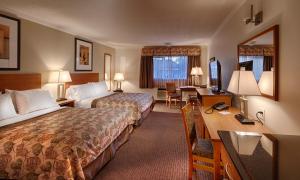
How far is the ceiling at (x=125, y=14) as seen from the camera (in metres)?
3.05

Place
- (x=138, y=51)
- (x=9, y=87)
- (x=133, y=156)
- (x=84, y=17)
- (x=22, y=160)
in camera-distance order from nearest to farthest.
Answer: (x=22, y=160), (x=133, y=156), (x=9, y=87), (x=84, y=17), (x=138, y=51)

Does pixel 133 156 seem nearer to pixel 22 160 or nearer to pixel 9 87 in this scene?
pixel 22 160

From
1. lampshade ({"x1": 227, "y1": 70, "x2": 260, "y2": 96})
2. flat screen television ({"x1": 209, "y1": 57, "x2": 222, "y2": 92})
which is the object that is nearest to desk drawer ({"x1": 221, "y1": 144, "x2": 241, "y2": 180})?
lampshade ({"x1": 227, "y1": 70, "x2": 260, "y2": 96})

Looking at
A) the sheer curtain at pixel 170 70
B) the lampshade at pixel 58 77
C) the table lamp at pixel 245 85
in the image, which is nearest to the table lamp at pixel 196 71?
the sheer curtain at pixel 170 70

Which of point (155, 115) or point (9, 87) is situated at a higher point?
point (9, 87)

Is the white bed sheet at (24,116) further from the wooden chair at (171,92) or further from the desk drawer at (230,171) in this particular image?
the wooden chair at (171,92)

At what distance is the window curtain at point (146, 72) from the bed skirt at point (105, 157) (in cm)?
441

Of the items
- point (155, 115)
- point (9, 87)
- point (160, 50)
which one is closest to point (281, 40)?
point (9, 87)

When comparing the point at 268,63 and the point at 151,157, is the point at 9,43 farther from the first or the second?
the point at 268,63

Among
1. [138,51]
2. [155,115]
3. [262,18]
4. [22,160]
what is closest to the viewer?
[22,160]

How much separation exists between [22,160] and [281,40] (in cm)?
273

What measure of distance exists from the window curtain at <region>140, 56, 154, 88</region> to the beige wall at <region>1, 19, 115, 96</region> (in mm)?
3253

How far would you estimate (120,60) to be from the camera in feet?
27.3

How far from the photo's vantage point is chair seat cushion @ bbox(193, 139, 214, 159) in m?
2.08
